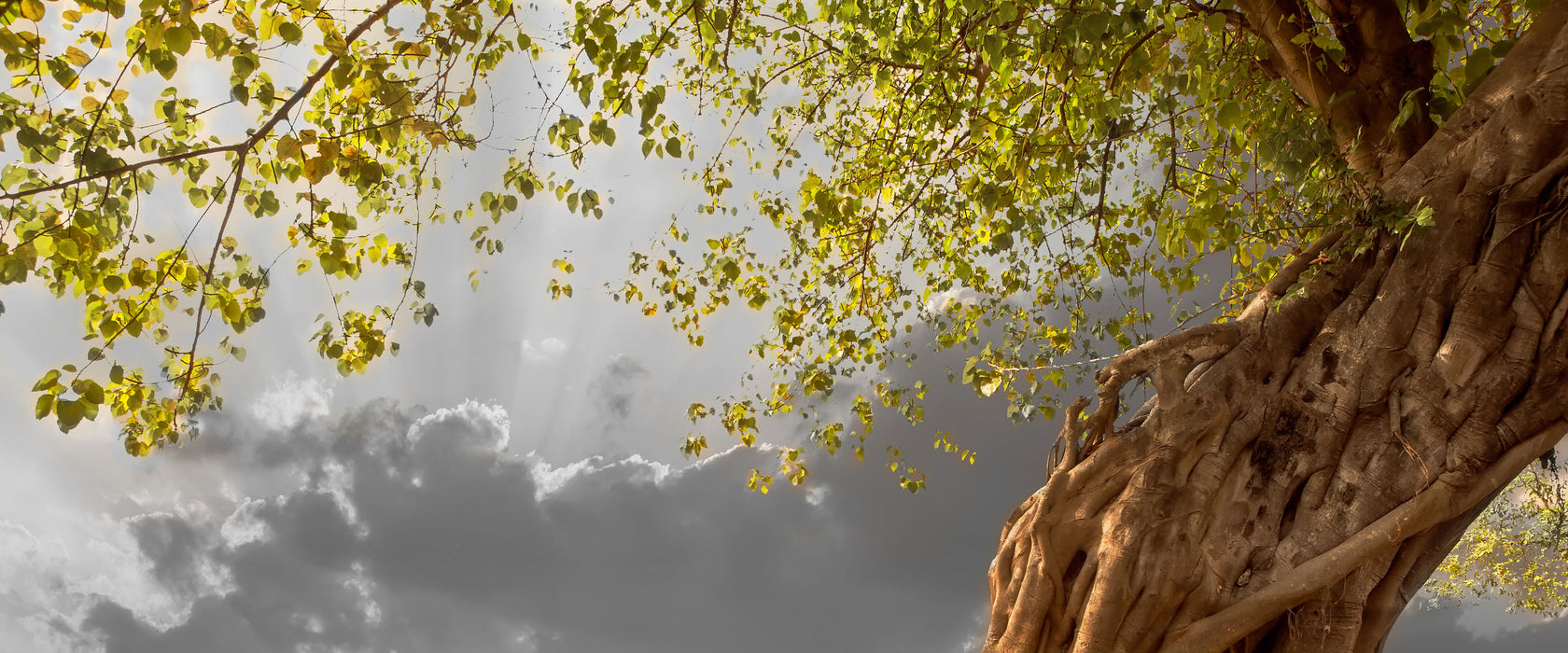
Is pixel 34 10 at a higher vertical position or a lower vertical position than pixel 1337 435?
higher

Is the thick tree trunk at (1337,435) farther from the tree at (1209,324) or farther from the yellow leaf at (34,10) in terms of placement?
the yellow leaf at (34,10)

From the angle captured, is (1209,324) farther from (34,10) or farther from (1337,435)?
(34,10)

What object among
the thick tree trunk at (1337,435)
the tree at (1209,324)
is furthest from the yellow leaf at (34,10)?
the thick tree trunk at (1337,435)

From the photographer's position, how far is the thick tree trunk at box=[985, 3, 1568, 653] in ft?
12.7

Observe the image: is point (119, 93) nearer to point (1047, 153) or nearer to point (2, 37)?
point (2, 37)

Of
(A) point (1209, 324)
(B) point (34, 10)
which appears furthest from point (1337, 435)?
(B) point (34, 10)

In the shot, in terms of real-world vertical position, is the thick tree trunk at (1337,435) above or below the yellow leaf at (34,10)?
below

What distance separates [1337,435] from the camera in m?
4.02

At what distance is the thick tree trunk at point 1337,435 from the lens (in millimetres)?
3859

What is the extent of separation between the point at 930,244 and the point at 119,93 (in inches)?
213

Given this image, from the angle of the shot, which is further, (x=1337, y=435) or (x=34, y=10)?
(x=1337, y=435)

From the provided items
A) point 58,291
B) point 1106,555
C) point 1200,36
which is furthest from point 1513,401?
point 58,291

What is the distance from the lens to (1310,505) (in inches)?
157

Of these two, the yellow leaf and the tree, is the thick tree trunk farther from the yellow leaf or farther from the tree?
the yellow leaf
